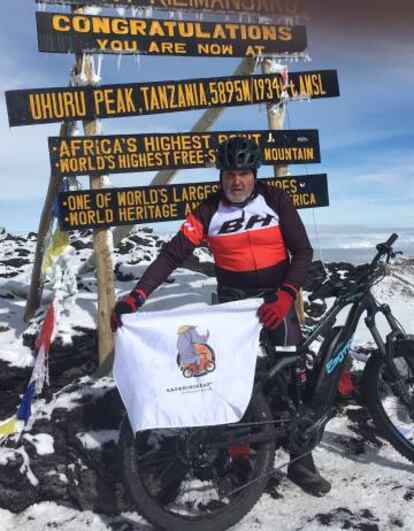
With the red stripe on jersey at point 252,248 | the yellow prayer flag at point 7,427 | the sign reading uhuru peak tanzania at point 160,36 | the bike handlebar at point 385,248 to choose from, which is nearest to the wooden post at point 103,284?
the yellow prayer flag at point 7,427

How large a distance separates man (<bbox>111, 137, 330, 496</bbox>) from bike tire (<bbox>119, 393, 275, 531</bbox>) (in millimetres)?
572

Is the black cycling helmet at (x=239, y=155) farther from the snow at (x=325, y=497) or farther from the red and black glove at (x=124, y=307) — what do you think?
the snow at (x=325, y=497)

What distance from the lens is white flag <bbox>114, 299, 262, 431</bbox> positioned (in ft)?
11.2

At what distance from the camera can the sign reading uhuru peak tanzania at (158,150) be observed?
556 cm

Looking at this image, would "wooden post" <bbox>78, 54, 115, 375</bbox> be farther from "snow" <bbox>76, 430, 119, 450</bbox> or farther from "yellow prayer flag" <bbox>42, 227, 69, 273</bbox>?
"snow" <bbox>76, 430, 119, 450</bbox>

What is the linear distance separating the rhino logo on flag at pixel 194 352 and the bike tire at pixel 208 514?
44 centimetres

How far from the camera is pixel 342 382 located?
173 inches

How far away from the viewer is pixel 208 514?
343 centimetres

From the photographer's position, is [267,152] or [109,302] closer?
[109,302]

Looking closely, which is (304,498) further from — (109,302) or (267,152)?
(267,152)

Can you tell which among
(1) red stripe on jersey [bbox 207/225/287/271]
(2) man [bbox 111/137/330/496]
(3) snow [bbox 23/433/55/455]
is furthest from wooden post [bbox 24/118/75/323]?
(3) snow [bbox 23/433/55/455]

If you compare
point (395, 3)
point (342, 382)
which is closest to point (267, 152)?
point (342, 382)

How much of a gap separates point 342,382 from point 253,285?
123 centimetres

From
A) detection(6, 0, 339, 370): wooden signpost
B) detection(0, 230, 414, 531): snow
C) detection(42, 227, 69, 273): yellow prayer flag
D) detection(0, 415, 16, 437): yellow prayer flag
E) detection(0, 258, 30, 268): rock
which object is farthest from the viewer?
detection(0, 258, 30, 268): rock
